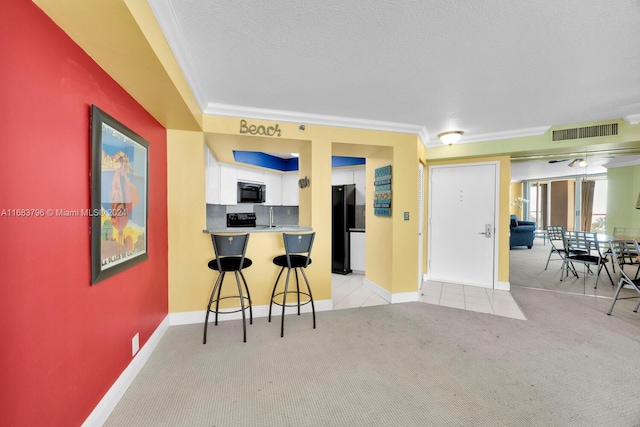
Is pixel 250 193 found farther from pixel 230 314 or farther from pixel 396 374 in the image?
pixel 396 374

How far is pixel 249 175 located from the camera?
4.94 metres

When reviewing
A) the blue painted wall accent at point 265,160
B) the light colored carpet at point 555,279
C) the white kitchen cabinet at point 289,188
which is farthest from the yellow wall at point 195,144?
the white kitchen cabinet at point 289,188

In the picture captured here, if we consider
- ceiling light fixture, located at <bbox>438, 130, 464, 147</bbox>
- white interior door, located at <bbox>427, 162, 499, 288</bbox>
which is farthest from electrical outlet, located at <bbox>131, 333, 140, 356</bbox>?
white interior door, located at <bbox>427, 162, 499, 288</bbox>

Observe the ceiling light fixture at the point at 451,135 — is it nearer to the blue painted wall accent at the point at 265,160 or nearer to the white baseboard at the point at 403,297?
the white baseboard at the point at 403,297

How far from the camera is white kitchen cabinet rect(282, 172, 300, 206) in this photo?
18.9ft

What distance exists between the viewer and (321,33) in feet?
5.68

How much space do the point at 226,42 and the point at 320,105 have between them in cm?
126

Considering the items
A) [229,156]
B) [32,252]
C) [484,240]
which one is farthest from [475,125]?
[32,252]

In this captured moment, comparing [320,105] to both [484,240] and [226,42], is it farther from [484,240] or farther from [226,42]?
[484,240]

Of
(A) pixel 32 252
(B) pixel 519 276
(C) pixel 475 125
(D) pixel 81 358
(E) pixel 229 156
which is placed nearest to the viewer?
(A) pixel 32 252

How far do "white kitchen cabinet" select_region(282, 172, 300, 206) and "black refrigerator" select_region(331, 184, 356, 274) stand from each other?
1087 mm

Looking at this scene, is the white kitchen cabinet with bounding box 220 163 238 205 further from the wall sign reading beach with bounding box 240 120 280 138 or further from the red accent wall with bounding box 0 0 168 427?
the red accent wall with bounding box 0 0 168 427

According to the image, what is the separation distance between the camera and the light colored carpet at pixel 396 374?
1633 mm

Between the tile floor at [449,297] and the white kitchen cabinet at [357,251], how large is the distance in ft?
1.83
